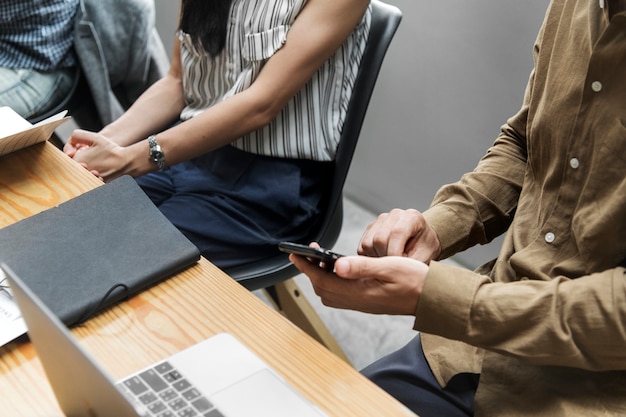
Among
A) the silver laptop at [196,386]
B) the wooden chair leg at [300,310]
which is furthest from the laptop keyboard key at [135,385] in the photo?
the wooden chair leg at [300,310]

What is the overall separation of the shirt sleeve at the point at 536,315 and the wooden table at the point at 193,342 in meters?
0.17

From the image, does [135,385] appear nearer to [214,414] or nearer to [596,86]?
[214,414]

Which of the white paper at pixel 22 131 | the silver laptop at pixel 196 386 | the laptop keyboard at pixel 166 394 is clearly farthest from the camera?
the white paper at pixel 22 131

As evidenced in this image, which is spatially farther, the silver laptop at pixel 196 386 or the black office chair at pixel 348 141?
the black office chair at pixel 348 141

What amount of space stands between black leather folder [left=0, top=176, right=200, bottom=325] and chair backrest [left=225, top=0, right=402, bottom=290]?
16.9 inches

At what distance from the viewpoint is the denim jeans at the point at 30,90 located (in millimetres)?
1796

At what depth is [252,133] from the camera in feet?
4.64

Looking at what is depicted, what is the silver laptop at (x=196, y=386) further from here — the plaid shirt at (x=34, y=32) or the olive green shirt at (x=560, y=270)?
the plaid shirt at (x=34, y=32)

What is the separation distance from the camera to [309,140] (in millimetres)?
1394

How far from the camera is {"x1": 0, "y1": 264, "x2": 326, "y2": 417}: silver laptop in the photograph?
1.94 ft

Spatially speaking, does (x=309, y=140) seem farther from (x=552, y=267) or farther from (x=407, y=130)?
(x=407, y=130)

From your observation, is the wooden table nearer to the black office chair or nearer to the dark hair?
the black office chair

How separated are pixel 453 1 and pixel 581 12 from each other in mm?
889

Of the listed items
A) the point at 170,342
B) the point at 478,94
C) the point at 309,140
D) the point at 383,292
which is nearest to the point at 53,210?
the point at 170,342
